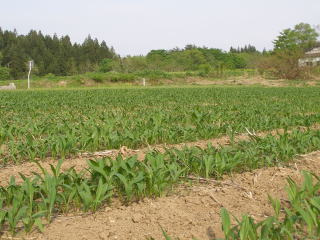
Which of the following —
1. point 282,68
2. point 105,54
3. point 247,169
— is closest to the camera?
point 247,169

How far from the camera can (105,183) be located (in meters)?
2.88

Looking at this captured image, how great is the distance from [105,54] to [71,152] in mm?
74562

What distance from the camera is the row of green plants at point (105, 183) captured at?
257cm

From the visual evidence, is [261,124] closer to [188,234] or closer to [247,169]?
[247,169]

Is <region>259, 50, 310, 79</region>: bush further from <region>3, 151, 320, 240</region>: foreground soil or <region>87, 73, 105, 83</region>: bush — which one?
<region>3, 151, 320, 240</region>: foreground soil

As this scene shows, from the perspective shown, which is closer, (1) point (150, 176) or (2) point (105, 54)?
(1) point (150, 176)

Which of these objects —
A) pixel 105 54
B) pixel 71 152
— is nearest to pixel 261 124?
pixel 71 152

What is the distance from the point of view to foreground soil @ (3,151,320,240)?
2.40m

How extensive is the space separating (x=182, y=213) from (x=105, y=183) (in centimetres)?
67

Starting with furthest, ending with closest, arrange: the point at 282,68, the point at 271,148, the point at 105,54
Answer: the point at 105,54, the point at 282,68, the point at 271,148

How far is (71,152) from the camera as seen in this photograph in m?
5.04

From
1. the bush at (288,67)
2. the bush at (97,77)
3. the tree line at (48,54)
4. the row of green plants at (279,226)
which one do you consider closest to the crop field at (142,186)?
the row of green plants at (279,226)

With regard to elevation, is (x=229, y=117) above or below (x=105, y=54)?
below

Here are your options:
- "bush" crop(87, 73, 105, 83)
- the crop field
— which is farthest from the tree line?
the crop field
